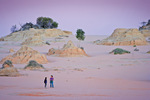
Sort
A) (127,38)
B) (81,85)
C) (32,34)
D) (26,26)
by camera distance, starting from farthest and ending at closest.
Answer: (26,26), (32,34), (127,38), (81,85)

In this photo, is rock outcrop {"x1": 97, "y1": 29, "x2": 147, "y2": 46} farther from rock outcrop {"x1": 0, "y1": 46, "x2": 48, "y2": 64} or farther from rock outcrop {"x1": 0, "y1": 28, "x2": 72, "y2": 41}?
rock outcrop {"x1": 0, "y1": 46, "x2": 48, "y2": 64}

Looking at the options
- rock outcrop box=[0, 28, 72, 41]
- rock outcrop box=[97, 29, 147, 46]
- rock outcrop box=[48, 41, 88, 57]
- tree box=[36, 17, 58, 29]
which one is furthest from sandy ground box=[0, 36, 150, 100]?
tree box=[36, 17, 58, 29]

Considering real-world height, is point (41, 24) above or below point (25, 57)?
above

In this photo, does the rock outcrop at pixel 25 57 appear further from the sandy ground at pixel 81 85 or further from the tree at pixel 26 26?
the tree at pixel 26 26

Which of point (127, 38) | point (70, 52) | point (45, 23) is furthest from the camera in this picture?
point (45, 23)

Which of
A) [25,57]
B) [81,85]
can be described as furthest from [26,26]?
[81,85]

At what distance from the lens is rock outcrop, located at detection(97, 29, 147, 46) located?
4706cm

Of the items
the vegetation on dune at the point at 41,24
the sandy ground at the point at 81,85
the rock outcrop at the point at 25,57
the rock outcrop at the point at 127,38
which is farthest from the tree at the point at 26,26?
the sandy ground at the point at 81,85

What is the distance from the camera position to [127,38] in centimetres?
4856

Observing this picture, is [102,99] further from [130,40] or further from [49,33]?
[49,33]

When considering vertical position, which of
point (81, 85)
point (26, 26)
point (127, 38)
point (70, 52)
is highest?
point (26, 26)

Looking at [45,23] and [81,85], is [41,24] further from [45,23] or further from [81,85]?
[81,85]

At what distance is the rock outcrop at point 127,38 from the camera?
47.1 m

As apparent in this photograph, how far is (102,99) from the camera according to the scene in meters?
7.86
